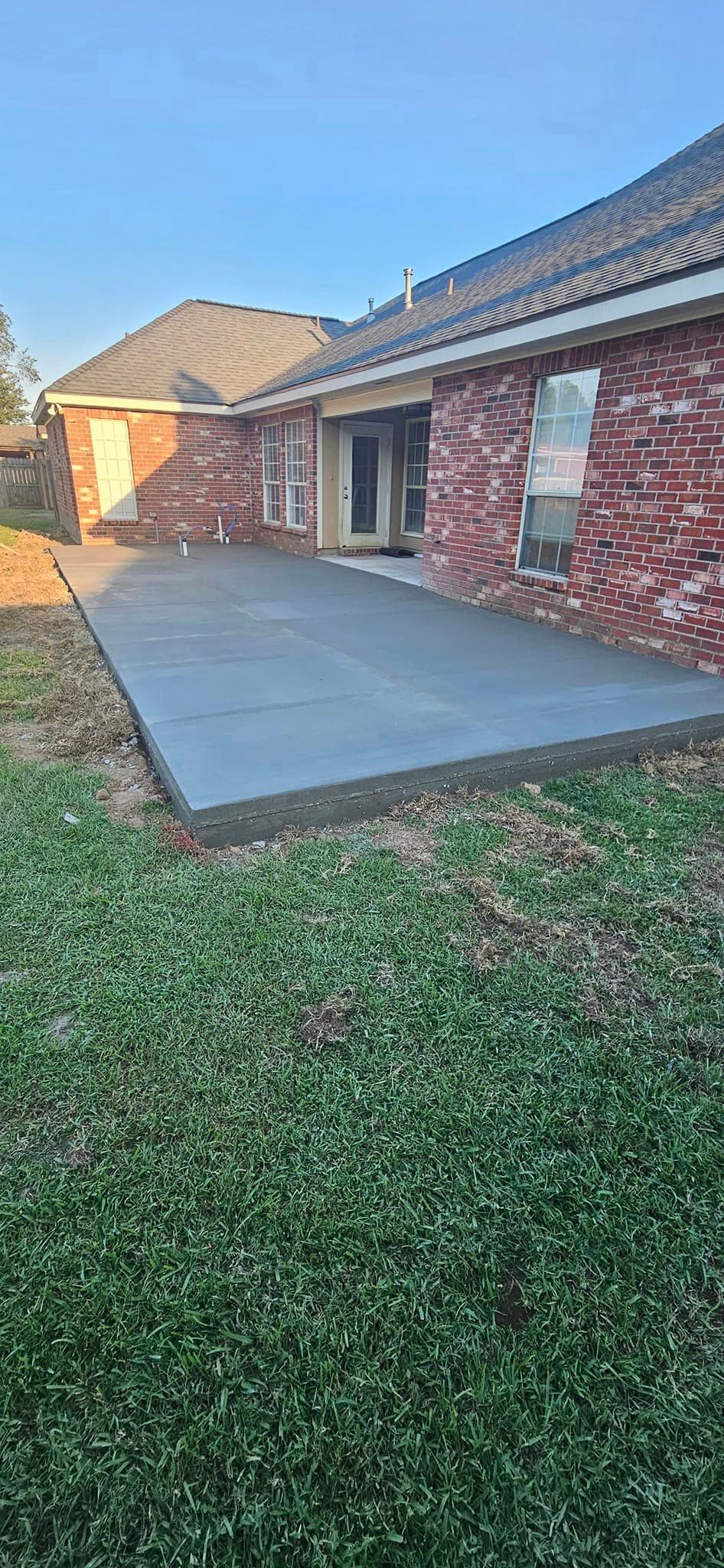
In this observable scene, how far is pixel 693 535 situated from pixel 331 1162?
17.4 ft

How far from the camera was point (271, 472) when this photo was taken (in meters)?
14.4

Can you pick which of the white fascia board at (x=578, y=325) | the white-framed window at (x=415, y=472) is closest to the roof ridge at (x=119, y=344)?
the white-framed window at (x=415, y=472)

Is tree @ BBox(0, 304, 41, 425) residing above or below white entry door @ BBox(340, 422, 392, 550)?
above

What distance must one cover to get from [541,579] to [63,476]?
12851mm

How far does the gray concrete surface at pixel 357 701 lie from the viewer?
3.49m

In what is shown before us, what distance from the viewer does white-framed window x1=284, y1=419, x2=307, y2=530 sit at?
Result: 12.8m

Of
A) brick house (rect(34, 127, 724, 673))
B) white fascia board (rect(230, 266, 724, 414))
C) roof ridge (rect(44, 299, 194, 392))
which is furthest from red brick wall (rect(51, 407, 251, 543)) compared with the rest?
white fascia board (rect(230, 266, 724, 414))

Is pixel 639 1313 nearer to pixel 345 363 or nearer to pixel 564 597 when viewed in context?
pixel 564 597

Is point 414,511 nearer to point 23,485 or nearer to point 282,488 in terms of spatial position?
point 282,488

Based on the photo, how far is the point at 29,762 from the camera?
13.5 feet

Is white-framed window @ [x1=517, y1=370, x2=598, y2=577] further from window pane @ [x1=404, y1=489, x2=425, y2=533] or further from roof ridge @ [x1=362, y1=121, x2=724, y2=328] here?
window pane @ [x1=404, y1=489, x2=425, y2=533]

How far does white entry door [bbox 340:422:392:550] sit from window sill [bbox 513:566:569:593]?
19.3ft

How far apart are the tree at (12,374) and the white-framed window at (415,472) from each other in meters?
35.5

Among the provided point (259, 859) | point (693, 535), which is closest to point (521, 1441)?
point (259, 859)
